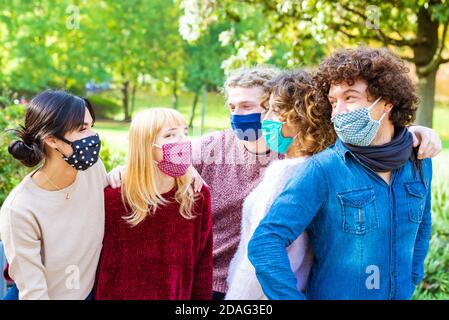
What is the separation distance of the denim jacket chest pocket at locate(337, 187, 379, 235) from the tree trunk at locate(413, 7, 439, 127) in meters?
6.40

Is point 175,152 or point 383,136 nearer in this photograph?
point 383,136

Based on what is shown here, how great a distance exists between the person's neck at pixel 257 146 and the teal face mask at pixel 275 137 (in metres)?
0.21

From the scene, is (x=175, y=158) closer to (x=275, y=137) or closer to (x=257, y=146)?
(x=275, y=137)

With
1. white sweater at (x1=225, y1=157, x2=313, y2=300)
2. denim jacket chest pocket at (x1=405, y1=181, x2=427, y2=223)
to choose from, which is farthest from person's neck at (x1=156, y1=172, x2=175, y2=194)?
denim jacket chest pocket at (x1=405, y1=181, x2=427, y2=223)

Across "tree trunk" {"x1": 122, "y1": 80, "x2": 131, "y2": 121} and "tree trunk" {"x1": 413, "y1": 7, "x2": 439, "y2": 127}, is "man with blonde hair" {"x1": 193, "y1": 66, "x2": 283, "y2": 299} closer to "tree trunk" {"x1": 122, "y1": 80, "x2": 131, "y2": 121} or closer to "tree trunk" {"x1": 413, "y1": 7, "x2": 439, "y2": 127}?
"tree trunk" {"x1": 413, "y1": 7, "x2": 439, "y2": 127}

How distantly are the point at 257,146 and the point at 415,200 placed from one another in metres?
1.03

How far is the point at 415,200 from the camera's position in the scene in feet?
8.13

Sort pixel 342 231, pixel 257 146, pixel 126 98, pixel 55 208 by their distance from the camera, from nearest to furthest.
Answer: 1. pixel 342 231
2. pixel 55 208
3. pixel 257 146
4. pixel 126 98

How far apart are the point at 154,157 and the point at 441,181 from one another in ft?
17.3

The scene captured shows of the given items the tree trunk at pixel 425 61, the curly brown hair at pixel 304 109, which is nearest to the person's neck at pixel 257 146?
the curly brown hair at pixel 304 109

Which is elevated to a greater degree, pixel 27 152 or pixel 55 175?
pixel 27 152

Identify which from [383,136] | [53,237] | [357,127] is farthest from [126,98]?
[357,127]

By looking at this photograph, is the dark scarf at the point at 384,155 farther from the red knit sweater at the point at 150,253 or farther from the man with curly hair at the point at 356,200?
the red knit sweater at the point at 150,253

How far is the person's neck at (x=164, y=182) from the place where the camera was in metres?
2.84
